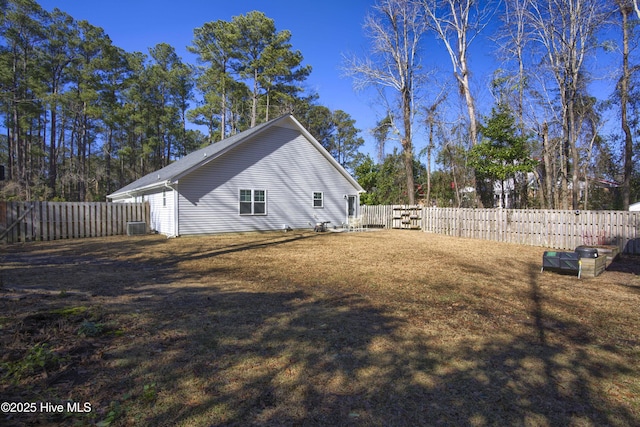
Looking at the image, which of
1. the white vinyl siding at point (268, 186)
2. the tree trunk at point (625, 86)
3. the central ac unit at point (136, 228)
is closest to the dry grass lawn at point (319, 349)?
the white vinyl siding at point (268, 186)

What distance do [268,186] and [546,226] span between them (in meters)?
11.9

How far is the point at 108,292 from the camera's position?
4.97 m

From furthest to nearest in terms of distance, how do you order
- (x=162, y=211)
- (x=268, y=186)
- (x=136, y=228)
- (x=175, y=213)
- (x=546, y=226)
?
(x=268, y=186), (x=162, y=211), (x=136, y=228), (x=175, y=213), (x=546, y=226)

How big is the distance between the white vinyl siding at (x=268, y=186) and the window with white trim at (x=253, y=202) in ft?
0.62

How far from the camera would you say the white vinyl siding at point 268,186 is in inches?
561

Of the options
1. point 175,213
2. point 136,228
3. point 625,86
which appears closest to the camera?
point 175,213

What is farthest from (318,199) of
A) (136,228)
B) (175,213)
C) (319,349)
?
(319,349)

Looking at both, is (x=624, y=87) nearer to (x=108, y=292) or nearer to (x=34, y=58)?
(x=108, y=292)

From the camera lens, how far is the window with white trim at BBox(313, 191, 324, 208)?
18.1 m

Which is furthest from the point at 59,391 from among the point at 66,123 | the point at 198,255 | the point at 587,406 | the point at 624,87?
the point at 66,123

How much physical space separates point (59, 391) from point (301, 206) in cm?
1534

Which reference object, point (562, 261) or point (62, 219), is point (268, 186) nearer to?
point (62, 219)

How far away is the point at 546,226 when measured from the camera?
1159 cm

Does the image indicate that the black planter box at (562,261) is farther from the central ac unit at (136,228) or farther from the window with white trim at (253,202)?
the central ac unit at (136,228)
